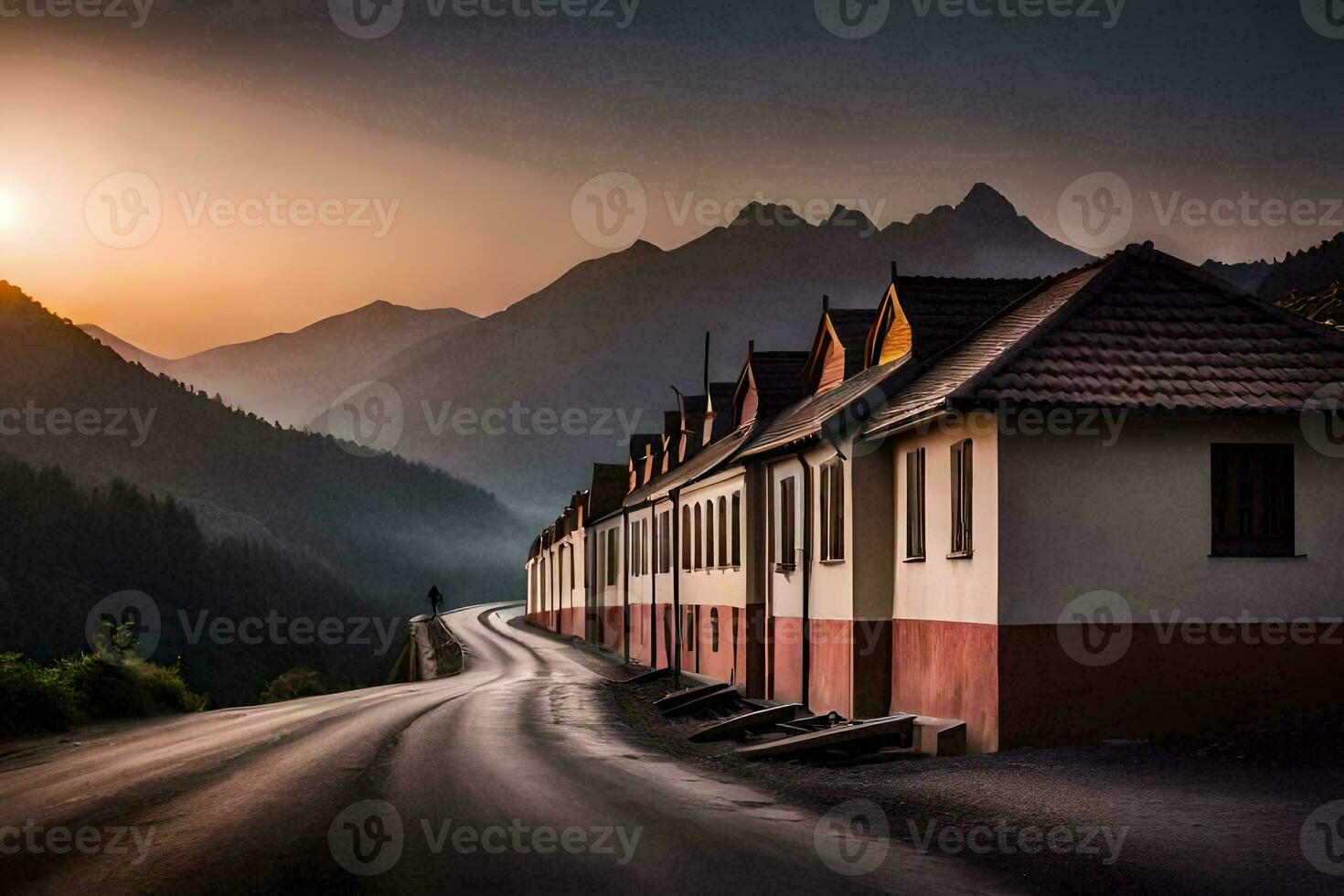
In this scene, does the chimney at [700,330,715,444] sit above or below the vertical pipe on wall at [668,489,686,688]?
above

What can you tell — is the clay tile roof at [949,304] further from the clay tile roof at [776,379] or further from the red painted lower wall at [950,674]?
the clay tile roof at [776,379]

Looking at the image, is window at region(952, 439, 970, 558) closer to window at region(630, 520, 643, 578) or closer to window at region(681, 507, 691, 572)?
window at region(681, 507, 691, 572)

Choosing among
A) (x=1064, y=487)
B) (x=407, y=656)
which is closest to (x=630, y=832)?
(x=1064, y=487)

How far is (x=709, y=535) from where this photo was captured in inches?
1287

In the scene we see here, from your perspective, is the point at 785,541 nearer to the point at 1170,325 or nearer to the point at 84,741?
the point at 1170,325

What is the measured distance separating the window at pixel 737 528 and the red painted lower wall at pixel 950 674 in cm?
947

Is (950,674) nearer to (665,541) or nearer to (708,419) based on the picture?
(665,541)

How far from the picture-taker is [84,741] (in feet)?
69.3

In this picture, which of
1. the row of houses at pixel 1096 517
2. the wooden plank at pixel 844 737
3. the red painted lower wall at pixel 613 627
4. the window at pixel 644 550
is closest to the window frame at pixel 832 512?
the row of houses at pixel 1096 517

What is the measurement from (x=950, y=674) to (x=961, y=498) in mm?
2109

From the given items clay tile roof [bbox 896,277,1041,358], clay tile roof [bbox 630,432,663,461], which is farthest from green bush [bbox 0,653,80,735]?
clay tile roof [bbox 630,432,663,461]

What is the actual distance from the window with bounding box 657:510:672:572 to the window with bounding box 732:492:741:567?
32.3 ft

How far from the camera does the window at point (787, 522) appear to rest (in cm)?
2434

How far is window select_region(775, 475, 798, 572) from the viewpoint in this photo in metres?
24.3
